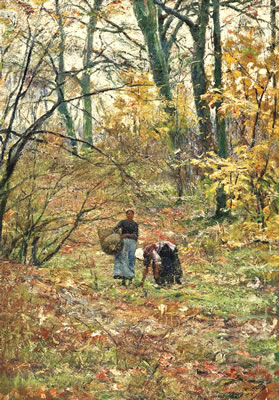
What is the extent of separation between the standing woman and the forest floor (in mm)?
223

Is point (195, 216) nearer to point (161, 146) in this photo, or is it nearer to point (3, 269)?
point (161, 146)

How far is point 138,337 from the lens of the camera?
5199mm

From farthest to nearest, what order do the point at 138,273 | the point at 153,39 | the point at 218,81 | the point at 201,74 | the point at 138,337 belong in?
the point at 153,39, the point at 201,74, the point at 218,81, the point at 138,273, the point at 138,337

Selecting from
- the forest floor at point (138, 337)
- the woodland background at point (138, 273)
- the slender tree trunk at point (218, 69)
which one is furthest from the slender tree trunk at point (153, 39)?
the forest floor at point (138, 337)

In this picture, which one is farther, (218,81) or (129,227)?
(218,81)

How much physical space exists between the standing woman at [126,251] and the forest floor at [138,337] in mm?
223

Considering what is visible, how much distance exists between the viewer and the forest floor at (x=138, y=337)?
409 cm

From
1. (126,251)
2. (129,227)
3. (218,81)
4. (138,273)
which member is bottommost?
(138,273)

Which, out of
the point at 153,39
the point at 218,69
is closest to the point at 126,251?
the point at 218,69

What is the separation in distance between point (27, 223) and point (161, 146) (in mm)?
7007

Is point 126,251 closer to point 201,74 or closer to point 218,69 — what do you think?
point 218,69

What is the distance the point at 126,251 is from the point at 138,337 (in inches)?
81.1

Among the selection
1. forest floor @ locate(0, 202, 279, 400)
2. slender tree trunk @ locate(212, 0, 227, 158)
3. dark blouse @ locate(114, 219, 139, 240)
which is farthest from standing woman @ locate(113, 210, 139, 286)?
slender tree trunk @ locate(212, 0, 227, 158)

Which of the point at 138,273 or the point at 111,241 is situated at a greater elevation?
the point at 111,241
